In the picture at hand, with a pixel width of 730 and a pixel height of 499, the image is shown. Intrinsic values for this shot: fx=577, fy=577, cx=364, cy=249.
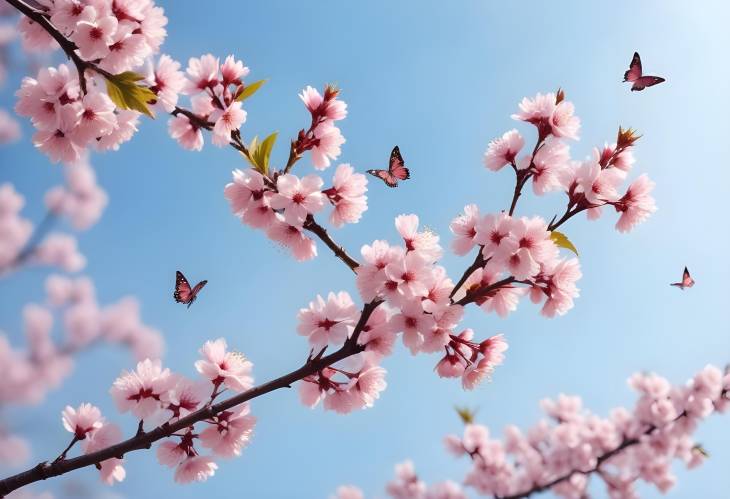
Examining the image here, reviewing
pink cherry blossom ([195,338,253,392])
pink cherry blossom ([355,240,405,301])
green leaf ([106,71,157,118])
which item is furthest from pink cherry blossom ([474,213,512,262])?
green leaf ([106,71,157,118])

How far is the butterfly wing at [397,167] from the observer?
3.14m

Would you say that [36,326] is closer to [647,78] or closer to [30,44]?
[30,44]

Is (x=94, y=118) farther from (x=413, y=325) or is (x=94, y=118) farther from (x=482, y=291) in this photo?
(x=482, y=291)

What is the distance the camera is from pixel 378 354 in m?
A: 2.80

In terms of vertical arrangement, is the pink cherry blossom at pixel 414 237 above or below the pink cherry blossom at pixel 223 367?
above

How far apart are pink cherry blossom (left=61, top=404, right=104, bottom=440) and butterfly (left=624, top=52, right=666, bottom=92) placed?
367 centimetres

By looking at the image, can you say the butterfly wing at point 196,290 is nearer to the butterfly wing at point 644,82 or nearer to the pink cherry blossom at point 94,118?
the pink cherry blossom at point 94,118

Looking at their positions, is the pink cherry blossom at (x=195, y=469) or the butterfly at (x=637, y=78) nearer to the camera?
the pink cherry blossom at (x=195, y=469)

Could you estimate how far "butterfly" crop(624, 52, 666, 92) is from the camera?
3.61 m

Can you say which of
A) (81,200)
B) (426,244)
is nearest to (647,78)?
(426,244)

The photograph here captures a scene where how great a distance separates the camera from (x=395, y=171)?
10.3ft

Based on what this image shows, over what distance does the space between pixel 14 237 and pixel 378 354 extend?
9.93 metres

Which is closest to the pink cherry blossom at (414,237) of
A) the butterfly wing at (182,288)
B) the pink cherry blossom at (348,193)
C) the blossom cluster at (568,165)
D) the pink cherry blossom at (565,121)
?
the pink cherry blossom at (348,193)

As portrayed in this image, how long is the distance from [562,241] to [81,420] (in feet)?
8.49
